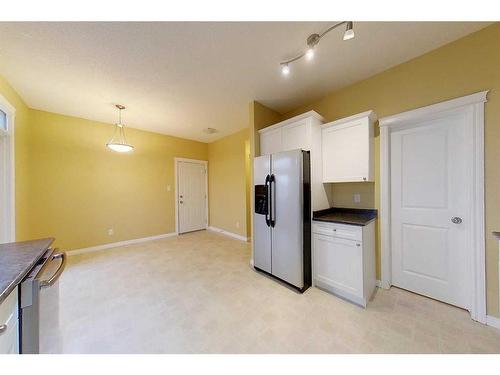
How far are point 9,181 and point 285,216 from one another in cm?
347

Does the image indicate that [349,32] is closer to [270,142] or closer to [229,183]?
[270,142]

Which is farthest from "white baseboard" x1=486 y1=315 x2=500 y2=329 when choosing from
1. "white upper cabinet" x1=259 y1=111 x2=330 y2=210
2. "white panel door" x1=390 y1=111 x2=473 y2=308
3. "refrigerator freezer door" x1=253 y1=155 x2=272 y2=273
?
"refrigerator freezer door" x1=253 y1=155 x2=272 y2=273

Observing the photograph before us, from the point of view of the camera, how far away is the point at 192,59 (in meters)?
1.80

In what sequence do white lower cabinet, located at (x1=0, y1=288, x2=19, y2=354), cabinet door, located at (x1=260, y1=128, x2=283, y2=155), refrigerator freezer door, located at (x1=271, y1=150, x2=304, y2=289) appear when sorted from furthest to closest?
1. cabinet door, located at (x1=260, y1=128, x2=283, y2=155)
2. refrigerator freezer door, located at (x1=271, y1=150, x2=304, y2=289)
3. white lower cabinet, located at (x1=0, y1=288, x2=19, y2=354)

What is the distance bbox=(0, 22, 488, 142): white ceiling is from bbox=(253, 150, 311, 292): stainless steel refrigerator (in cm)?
97

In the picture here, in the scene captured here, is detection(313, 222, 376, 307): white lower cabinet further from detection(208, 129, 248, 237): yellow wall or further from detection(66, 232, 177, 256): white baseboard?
detection(66, 232, 177, 256): white baseboard

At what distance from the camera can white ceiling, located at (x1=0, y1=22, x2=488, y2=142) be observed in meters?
1.47

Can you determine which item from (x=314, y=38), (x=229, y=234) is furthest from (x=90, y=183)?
(x=314, y=38)

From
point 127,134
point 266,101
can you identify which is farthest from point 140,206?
point 266,101

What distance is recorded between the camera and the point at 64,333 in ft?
4.77

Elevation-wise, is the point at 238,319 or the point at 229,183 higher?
the point at 229,183

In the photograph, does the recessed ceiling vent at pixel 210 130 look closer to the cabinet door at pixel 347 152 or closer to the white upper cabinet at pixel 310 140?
the white upper cabinet at pixel 310 140
